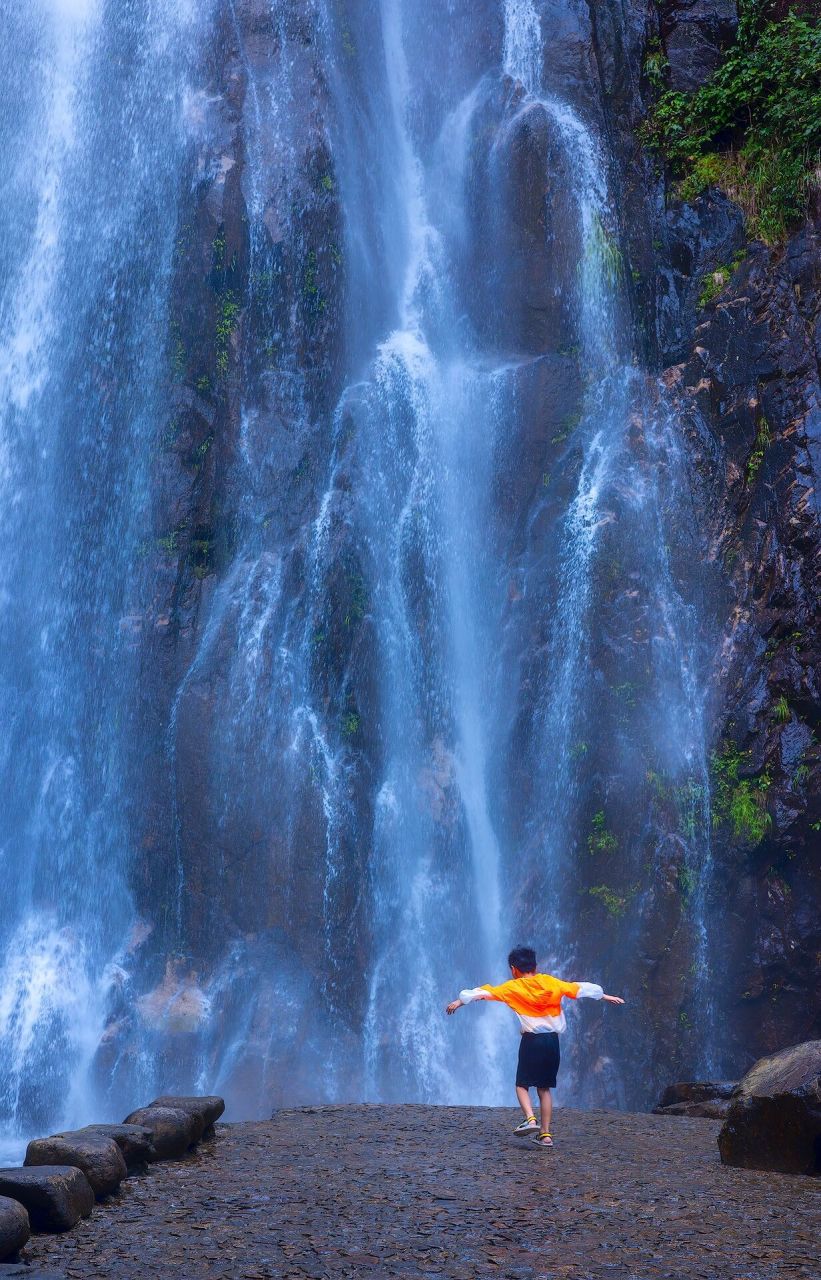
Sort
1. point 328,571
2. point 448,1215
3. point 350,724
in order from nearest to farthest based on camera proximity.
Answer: point 448,1215, point 350,724, point 328,571

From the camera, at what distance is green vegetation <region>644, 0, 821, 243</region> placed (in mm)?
16828

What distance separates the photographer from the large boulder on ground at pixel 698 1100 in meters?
10.4

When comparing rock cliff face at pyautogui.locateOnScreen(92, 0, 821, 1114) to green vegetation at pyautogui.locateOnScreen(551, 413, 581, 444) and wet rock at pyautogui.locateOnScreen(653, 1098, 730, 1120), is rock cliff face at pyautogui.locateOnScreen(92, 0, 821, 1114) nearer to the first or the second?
green vegetation at pyautogui.locateOnScreen(551, 413, 581, 444)

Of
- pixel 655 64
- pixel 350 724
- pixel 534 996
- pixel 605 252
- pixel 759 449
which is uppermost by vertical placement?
pixel 655 64

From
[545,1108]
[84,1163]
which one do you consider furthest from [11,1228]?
[545,1108]

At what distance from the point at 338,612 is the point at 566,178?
8335 millimetres

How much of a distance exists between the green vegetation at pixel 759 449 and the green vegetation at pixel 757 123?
328 centimetres

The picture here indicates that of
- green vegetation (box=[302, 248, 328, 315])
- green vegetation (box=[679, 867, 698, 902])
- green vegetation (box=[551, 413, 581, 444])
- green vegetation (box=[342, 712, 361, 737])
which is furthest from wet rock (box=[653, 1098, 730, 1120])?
green vegetation (box=[302, 248, 328, 315])

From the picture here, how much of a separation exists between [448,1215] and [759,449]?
12.5 metres

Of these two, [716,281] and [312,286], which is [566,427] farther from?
[312,286]

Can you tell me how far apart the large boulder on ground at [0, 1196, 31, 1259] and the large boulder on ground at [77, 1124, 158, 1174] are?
1.72m

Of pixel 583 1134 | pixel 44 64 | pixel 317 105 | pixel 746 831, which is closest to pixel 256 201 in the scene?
pixel 317 105

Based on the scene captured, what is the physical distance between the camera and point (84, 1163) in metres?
5.97

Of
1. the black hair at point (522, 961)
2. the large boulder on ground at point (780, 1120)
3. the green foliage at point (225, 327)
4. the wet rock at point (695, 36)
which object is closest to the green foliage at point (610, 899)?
the black hair at point (522, 961)
